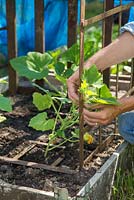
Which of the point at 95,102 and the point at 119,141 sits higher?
the point at 95,102

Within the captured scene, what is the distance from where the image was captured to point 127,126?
2828 millimetres

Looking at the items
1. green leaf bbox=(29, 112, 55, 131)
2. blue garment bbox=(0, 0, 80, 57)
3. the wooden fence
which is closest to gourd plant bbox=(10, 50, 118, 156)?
green leaf bbox=(29, 112, 55, 131)

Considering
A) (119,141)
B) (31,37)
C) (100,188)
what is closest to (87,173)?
(100,188)

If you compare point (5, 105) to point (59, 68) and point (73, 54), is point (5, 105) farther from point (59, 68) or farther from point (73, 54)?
point (73, 54)

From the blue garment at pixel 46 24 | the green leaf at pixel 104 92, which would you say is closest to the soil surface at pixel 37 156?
the green leaf at pixel 104 92

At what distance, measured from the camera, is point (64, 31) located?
4504 mm

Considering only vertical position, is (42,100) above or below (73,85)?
below

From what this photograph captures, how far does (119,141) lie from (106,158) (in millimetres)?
294

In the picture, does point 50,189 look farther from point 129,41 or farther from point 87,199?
point 129,41

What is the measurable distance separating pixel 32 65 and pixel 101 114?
0.46 metres

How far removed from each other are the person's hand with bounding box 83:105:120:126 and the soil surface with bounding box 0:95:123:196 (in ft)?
1.01

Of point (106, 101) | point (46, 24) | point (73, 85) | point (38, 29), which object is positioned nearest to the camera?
point (106, 101)

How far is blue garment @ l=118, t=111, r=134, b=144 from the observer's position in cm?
283

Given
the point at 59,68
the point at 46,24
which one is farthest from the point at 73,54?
the point at 46,24
